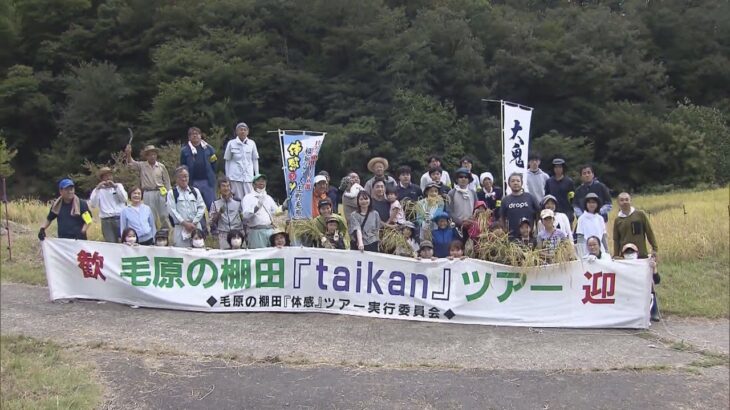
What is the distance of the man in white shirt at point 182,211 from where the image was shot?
8.17 m

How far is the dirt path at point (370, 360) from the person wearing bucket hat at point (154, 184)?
1756 millimetres

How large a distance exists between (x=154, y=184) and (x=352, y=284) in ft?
11.3

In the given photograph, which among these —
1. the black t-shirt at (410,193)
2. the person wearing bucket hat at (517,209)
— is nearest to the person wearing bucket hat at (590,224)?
the person wearing bucket hat at (517,209)

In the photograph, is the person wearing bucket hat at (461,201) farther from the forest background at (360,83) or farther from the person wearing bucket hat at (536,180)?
the forest background at (360,83)

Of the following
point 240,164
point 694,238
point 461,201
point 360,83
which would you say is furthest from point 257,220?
point 360,83

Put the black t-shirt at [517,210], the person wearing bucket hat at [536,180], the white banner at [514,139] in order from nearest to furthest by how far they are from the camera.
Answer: the black t-shirt at [517,210] → the person wearing bucket hat at [536,180] → the white banner at [514,139]

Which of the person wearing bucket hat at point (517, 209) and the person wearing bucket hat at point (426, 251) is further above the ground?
the person wearing bucket hat at point (517, 209)

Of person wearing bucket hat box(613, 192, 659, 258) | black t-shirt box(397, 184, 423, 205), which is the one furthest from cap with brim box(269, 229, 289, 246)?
person wearing bucket hat box(613, 192, 659, 258)

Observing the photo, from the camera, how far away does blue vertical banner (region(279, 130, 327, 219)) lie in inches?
379

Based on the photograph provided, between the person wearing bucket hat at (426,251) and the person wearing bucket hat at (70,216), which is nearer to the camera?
the person wearing bucket hat at (426,251)

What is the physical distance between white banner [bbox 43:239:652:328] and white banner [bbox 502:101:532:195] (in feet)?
9.05

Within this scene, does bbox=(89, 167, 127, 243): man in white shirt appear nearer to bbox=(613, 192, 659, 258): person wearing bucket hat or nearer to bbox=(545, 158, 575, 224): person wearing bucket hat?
bbox=(545, 158, 575, 224): person wearing bucket hat

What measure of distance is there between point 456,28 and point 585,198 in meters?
30.4

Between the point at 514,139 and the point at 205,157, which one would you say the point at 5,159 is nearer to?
the point at 205,157
